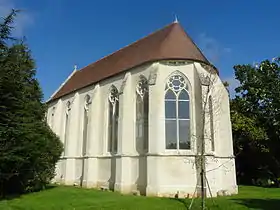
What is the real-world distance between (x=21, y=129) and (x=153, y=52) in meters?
11.8

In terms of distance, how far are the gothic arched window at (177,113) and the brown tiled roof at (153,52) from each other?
178 cm

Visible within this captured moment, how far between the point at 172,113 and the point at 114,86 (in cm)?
649

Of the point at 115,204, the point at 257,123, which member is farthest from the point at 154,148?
the point at 257,123

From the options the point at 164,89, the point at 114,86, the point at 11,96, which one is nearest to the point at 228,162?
the point at 164,89

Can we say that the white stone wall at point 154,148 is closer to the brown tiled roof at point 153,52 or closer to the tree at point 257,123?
the brown tiled roof at point 153,52

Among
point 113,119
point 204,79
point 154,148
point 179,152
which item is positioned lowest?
point 179,152

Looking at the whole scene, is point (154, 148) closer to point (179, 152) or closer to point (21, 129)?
point (179, 152)

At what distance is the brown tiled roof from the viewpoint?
2208 centimetres

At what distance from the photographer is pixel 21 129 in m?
14.8

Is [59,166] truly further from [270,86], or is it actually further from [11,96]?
[270,86]

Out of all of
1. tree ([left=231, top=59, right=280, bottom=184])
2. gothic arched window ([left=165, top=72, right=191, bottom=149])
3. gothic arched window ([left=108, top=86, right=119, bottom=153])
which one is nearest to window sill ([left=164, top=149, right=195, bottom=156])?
gothic arched window ([left=165, top=72, right=191, bottom=149])

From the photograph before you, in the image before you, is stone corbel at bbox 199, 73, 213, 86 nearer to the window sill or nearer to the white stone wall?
the white stone wall

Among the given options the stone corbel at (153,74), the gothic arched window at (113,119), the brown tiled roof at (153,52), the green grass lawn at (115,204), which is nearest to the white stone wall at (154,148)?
the stone corbel at (153,74)

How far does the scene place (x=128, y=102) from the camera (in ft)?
74.9
